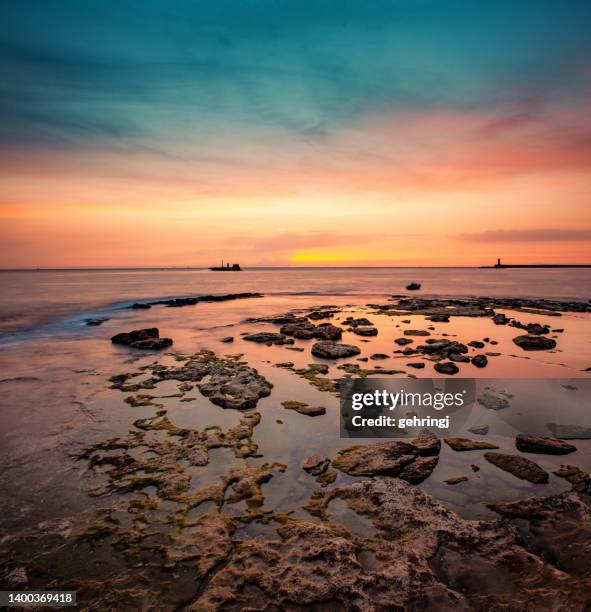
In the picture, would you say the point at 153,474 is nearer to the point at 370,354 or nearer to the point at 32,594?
the point at 32,594

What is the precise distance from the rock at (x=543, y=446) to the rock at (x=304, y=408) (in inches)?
165

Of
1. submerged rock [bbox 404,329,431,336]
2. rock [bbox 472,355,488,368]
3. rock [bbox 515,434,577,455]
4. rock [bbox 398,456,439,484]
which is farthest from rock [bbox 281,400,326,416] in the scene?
submerged rock [bbox 404,329,431,336]

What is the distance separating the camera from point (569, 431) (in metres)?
7.65

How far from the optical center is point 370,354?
14.8m

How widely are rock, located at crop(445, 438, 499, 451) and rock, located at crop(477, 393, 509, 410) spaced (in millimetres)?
2103

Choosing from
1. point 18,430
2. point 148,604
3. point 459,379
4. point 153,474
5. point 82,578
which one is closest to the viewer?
point 148,604

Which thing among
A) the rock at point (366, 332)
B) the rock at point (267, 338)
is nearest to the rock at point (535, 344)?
the rock at point (366, 332)

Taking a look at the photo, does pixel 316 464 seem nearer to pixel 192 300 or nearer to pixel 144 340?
pixel 144 340

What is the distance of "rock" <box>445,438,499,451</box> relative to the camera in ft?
23.1

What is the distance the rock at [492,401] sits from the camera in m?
9.08

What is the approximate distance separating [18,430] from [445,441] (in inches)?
368

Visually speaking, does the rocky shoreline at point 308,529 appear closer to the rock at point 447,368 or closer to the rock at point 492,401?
the rock at point 492,401

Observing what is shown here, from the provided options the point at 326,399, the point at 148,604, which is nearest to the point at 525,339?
the point at 326,399

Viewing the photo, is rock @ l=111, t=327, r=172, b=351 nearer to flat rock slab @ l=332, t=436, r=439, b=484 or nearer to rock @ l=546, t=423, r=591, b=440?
flat rock slab @ l=332, t=436, r=439, b=484
